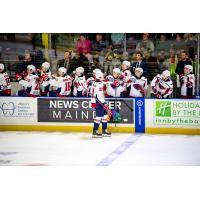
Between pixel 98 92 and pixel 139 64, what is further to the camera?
pixel 139 64

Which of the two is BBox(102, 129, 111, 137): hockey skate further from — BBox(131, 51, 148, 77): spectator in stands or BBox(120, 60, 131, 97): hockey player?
BBox(131, 51, 148, 77): spectator in stands

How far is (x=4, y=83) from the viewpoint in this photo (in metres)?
11.8

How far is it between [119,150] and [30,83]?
128 inches

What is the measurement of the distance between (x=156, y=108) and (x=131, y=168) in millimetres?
3580

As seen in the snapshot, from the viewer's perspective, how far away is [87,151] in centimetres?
926

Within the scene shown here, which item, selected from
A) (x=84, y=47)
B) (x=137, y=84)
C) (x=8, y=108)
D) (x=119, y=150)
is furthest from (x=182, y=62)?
(x=8, y=108)

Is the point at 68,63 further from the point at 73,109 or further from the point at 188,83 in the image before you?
the point at 188,83

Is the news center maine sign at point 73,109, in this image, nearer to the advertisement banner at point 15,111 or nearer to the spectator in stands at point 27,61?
the advertisement banner at point 15,111

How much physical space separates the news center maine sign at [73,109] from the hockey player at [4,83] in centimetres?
77

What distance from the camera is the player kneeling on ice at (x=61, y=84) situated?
459 inches

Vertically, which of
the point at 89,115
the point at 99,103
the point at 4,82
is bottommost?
the point at 89,115

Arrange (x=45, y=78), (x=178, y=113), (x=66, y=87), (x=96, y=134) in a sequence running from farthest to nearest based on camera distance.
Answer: (x=45, y=78), (x=66, y=87), (x=178, y=113), (x=96, y=134)

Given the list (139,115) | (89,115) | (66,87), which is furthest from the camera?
(66,87)

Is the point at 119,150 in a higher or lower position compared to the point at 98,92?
lower
